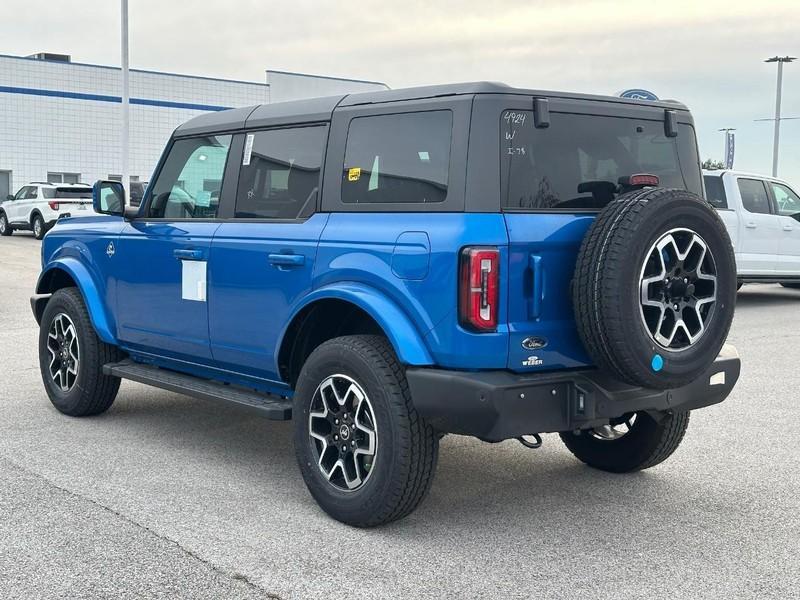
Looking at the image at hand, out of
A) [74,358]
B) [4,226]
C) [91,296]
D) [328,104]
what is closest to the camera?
[328,104]

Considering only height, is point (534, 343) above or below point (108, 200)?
below

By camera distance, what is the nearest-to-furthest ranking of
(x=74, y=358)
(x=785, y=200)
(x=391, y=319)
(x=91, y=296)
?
(x=391, y=319), (x=91, y=296), (x=74, y=358), (x=785, y=200)

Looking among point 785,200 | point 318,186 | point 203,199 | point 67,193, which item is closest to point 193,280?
point 203,199

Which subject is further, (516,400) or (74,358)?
(74,358)

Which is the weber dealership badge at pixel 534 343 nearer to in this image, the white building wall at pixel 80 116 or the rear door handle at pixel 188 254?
the rear door handle at pixel 188 254

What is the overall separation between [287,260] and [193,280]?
917mm

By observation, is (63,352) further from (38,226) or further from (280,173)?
(38,226)

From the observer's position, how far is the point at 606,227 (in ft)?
13.6

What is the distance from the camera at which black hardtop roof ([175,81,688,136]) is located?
4441 mm

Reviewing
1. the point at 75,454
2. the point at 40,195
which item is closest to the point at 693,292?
the point at 75,454

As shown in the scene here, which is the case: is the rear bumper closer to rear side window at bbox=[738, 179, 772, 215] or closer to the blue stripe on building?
rear side window at bbox=[738, 179, 772, 215]

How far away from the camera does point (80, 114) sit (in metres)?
43.3

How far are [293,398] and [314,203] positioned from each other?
38.5 inches

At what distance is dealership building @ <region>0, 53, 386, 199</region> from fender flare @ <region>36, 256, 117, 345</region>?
122 feet
